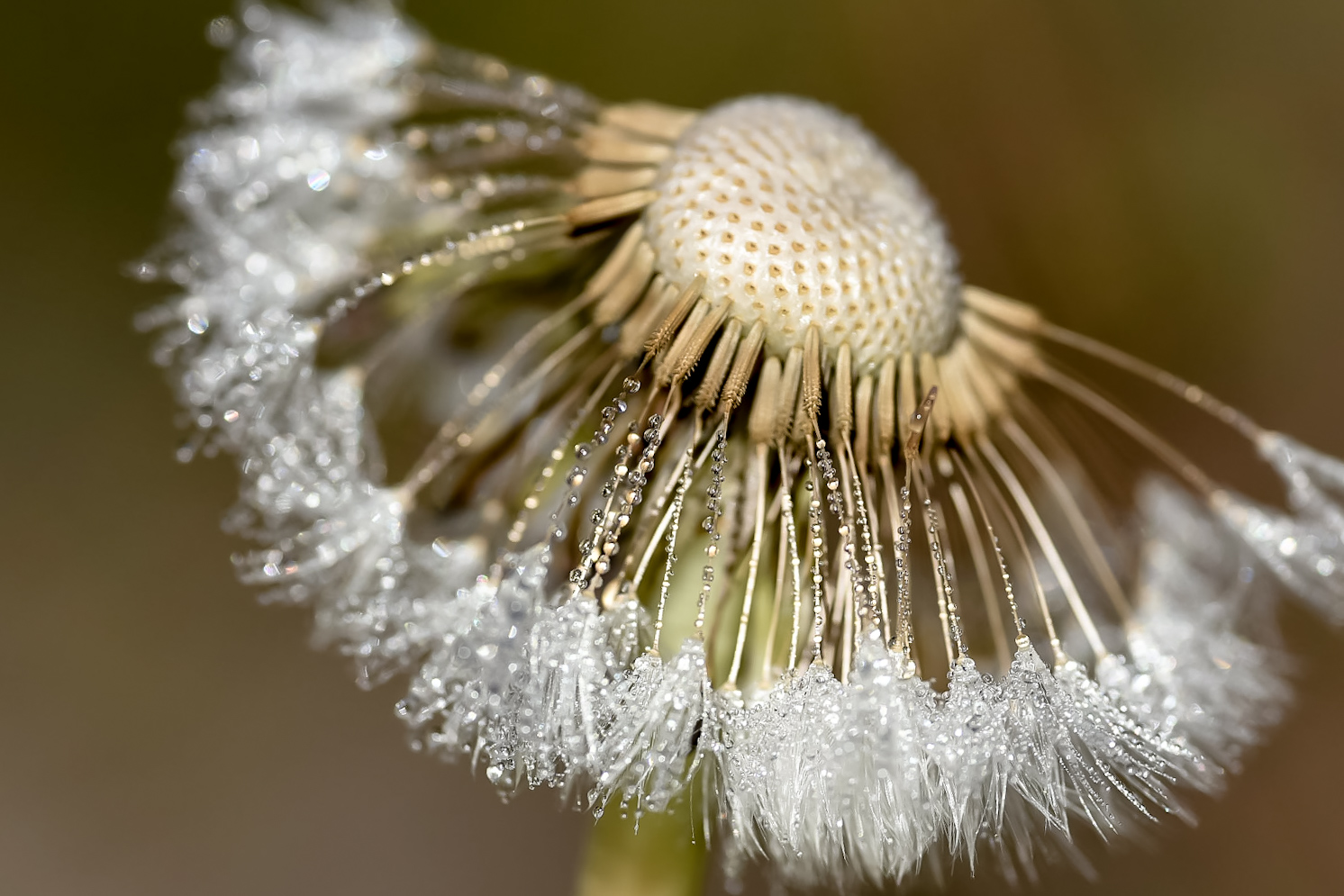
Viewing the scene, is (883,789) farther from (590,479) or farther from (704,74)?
(704,74)

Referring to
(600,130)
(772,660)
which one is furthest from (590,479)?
(600,130)

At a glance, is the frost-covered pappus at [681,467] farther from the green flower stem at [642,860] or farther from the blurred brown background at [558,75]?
the blurred brown background at [558,75]

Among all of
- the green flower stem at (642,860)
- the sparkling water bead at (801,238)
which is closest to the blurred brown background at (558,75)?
the green flower stem at (642,860)

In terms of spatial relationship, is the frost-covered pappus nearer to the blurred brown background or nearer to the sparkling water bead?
the sparkling water bead

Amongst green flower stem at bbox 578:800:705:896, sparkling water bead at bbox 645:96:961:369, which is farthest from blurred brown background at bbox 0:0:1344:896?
sparkling water bead at bbox 645:96:961:369

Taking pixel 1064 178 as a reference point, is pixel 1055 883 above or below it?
below

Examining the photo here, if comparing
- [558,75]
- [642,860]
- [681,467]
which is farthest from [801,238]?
[558,75]

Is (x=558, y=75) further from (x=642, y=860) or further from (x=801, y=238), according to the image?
(x=642, y=860)
